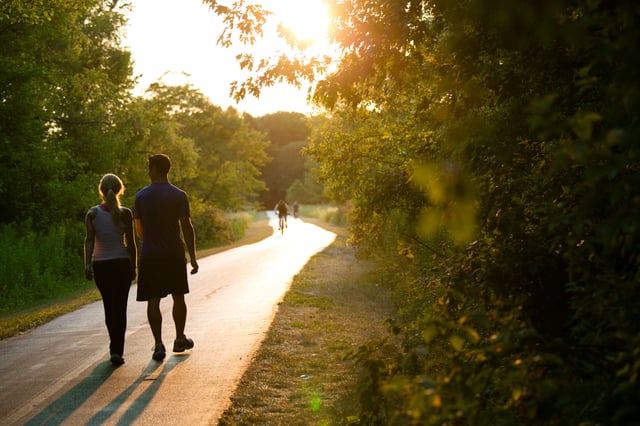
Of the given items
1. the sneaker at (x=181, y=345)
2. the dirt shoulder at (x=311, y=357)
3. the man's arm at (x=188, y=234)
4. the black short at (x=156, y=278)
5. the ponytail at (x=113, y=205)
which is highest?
the ponytail at (x=113, y=205)

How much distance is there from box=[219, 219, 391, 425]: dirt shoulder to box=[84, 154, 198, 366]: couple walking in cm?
135

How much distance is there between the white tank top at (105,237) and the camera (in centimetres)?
757

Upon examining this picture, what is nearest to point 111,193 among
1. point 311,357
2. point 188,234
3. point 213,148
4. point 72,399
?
point 188,234

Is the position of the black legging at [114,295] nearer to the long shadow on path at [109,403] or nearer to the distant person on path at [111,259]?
the distant person on path at [111,259]

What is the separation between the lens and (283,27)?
5.89 metres

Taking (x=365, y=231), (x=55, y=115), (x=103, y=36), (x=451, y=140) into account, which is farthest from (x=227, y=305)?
(x=103, y=36)

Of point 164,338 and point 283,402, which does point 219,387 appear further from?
point 164,338

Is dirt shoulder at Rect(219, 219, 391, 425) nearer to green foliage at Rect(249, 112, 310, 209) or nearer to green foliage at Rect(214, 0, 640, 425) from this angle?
green foliage at Rect(214, 0, 640, 425)

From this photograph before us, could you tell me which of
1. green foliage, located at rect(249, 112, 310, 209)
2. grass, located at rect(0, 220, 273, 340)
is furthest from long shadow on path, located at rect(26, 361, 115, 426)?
green foliage, located at rect(249, 112, 310, 209)

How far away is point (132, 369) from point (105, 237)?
152 centimetres

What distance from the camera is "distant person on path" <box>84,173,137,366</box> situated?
24.7 feet

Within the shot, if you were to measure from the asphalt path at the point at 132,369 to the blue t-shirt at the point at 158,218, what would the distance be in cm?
130

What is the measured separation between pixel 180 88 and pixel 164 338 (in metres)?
31.5

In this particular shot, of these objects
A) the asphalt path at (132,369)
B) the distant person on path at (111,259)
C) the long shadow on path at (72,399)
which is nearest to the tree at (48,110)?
the asphalt path at (132,369)
